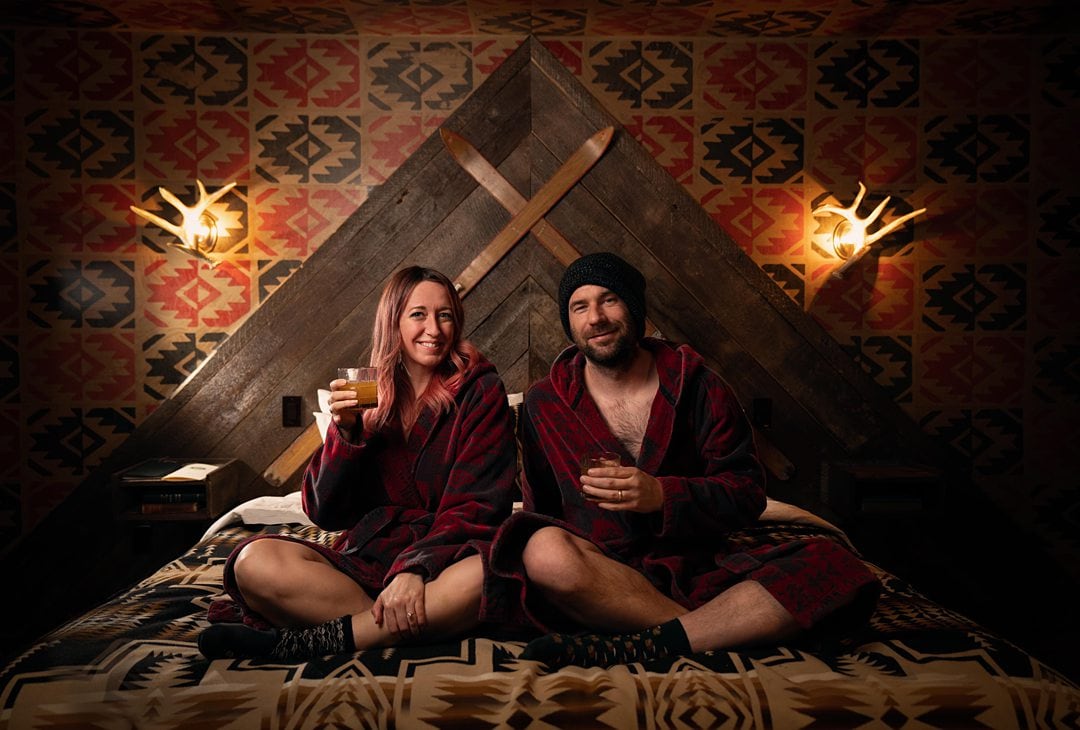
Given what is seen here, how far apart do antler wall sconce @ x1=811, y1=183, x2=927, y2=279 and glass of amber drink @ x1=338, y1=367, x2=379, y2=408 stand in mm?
2616

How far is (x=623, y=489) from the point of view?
1.55m

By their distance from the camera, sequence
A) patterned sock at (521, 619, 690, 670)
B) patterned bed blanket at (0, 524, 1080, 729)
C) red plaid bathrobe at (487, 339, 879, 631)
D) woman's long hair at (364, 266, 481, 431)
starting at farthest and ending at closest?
woman's long hair at (364, 266, 481, 431), red plaid bathrobe at (487, 339, 879, 631), patterned sock at (521, 619, 690, 670), patterned bed blanket at (0, 524, 1080, 729)

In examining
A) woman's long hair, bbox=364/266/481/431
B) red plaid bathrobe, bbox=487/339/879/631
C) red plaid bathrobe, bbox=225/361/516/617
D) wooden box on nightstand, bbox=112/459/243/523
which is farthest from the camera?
wooden box on nightstand, bbox=112/459/243/523

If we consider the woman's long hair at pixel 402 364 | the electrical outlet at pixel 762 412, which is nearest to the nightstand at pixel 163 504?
the woman's long hair at pixel 402 364

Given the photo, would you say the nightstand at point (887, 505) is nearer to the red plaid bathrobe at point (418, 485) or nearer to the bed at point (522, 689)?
the bed at point (522, 689)

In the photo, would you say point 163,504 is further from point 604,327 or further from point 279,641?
point 604,327

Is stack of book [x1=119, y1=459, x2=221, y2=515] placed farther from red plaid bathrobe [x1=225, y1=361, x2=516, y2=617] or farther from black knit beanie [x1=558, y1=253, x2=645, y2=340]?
black knit beanie [x1=558, y1=253, x2=645, y2=340]

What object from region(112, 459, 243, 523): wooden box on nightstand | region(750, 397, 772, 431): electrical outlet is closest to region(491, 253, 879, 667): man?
region(750, 397, 772, 431): electrical outlet

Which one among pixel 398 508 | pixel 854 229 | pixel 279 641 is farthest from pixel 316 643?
pixel 854 229

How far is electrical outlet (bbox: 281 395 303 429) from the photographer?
10.7ft

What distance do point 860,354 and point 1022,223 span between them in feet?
3.52

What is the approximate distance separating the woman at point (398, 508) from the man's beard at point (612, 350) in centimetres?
30

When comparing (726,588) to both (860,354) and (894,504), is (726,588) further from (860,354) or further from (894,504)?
(860,354)

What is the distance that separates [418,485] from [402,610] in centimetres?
49
